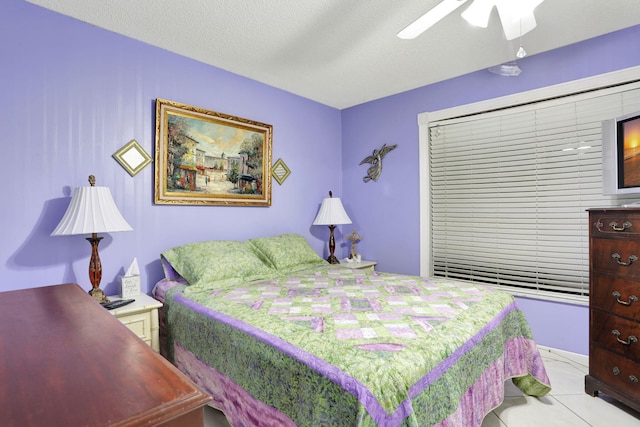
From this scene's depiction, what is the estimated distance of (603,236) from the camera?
2.02 metres

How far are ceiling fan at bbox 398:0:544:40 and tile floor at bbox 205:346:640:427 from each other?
228cm

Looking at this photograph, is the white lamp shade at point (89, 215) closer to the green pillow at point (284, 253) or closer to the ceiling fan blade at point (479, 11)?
the green pillow at point (284, 253)

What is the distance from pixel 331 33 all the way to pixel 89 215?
6.73ft

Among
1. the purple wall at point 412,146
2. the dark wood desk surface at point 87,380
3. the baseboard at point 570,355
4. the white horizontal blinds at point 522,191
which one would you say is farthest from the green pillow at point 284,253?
the baseboard at point 570,355

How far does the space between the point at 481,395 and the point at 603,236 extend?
51.9 inches

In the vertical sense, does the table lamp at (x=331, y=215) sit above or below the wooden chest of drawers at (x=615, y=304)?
above

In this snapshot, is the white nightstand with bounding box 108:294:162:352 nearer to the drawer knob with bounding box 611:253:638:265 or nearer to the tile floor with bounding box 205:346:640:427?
the tile floor with bounding box 205:346:640:427

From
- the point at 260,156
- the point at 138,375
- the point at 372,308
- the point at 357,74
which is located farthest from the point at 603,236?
the point at 260,156

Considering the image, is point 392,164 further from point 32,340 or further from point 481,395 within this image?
point 32,340

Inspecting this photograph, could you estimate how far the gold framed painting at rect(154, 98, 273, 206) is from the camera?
2.58m

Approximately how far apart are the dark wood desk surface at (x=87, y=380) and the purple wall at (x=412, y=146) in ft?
10.2

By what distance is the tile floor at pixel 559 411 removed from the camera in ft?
6.06

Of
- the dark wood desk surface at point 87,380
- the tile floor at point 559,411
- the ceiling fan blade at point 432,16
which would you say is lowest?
the tile floor at point 559,411

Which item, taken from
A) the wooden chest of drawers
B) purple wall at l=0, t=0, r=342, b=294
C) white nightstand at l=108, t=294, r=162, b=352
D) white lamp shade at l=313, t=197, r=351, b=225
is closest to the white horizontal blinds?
the wooden chest of drawers
